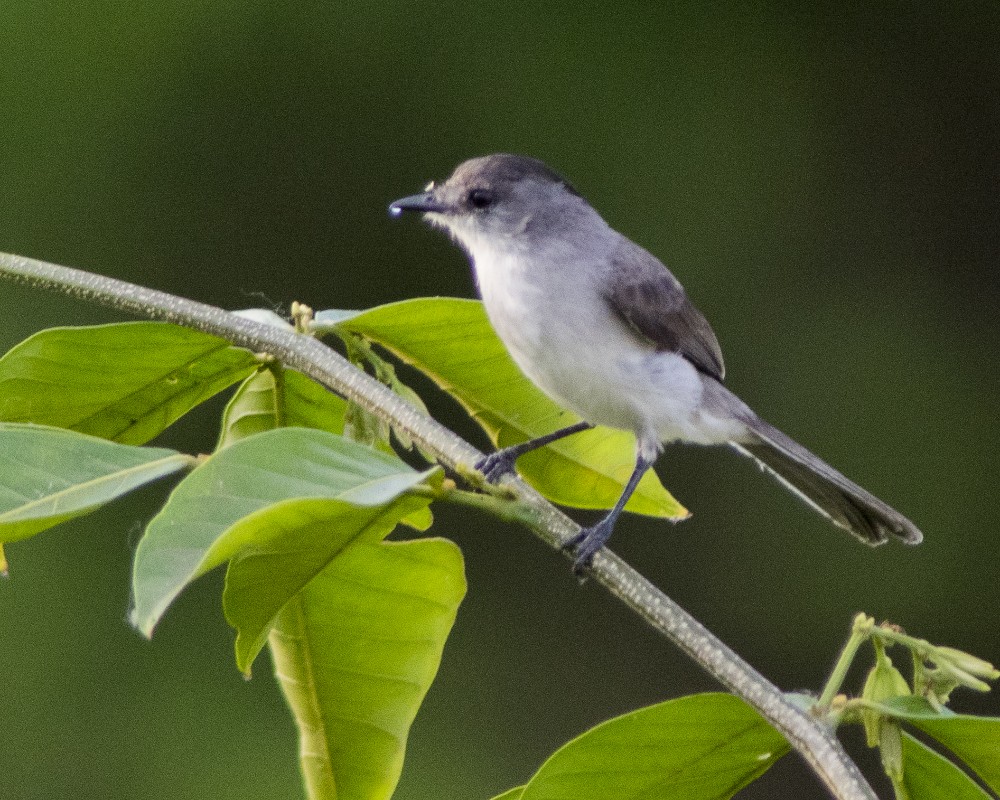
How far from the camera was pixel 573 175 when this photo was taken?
5793mm

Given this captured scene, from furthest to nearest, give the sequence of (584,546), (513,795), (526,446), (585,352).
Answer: (585,352), (526,446), (584,546), (513,795)

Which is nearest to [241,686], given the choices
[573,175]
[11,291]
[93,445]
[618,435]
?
[11,291]

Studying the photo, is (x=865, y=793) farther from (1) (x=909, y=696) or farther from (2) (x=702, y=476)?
(2) (x=702, y=476)

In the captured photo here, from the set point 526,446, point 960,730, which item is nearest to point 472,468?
point 960,730

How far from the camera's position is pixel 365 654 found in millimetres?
1410

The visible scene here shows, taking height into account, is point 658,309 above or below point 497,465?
above

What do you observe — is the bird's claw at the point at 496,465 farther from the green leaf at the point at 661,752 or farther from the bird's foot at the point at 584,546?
the green leaf at the point at 661,752

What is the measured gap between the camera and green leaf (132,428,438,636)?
954mm

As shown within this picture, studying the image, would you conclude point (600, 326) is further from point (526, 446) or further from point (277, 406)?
point (277, 406)

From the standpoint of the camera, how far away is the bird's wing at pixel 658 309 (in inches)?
84.7

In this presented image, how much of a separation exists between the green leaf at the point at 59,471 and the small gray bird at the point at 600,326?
725mm

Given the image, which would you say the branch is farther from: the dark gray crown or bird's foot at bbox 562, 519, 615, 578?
the dark gray crown

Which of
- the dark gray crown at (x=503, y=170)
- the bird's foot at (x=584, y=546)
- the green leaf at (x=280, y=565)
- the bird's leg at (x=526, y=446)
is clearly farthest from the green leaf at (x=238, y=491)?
the dark gray crown at (x=503, y=170)

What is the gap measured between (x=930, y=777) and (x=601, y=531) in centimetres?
58
